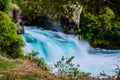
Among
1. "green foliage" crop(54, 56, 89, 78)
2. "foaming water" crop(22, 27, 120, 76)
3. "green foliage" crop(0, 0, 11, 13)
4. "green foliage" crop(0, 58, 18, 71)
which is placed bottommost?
"foaming water" crop(22, 27, 120, 76)

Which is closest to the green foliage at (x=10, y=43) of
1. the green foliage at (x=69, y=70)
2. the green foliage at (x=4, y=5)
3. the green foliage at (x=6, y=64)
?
the green foliage at (x=6, y=64)

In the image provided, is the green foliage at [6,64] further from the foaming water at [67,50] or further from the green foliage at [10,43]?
the foaming water at [67,50]

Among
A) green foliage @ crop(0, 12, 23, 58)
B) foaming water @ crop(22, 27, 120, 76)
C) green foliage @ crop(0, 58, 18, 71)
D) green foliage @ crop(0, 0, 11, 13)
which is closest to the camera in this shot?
green foliage @ crop(0, 58, 18, 71)

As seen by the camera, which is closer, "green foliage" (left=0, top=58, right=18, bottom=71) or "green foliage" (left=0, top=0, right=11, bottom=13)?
"green foliage" (left=0, top=58, right=18, bottom=71)

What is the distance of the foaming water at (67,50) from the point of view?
21.8 metres

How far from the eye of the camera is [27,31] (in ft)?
82.4

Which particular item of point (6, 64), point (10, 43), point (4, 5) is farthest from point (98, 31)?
point (6, 64)

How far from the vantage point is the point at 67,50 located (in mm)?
24594

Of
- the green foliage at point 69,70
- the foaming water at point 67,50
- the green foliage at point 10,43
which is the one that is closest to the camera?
the green foliage at point 69,70

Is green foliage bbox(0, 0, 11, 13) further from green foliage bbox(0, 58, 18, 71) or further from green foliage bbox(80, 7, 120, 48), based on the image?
green foliage bbox(80, 7, 120, 48)

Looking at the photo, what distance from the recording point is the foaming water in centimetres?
2177

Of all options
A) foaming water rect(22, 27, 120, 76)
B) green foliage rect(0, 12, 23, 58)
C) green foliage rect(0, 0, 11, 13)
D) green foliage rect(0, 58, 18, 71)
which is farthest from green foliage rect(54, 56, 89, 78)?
foaming water rect(22, 27, 120, 76)

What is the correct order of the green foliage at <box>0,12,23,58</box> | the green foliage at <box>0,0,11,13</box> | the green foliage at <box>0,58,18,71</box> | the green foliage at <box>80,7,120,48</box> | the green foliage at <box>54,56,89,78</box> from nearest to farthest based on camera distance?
the green foliage at <box>0,58,18,71</box>, the green foliage at <box>54,56,89,78</box>, the green foliage at <box>0,12,23,58</box>, the green foliage at <box>0,0,11,13</box>, the green foliage at <box>80,7,120,48</box>

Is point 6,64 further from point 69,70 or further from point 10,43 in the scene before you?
point 10,43
